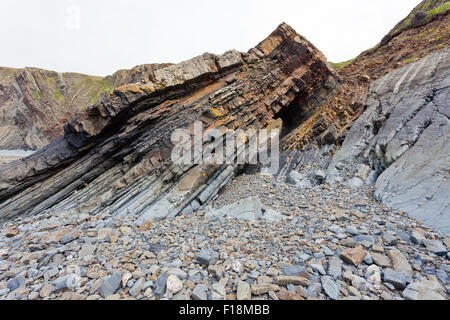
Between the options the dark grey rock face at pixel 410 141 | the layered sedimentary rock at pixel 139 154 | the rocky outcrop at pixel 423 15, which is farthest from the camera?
the rocky outcrop at pixel 423 15

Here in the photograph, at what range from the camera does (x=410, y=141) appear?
23.6 feet

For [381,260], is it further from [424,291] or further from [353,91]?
[353,91]

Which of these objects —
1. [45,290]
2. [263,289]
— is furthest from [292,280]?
[45,290]

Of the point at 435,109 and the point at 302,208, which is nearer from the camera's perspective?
the point at 302,208

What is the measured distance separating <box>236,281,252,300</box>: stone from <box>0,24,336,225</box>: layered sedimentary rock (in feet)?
15.4

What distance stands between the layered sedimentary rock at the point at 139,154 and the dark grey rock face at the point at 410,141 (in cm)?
625

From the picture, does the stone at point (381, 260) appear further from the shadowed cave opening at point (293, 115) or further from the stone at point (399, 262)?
the shadowed cave opening at point (293, 115)

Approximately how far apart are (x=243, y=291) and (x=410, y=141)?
9.13m

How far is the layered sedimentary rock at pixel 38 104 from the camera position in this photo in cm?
5366

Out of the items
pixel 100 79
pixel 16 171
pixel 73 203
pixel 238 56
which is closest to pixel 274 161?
pixel 238 56

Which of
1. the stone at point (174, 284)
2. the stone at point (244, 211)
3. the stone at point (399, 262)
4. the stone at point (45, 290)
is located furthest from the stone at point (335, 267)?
the stone at point (45, 290)
